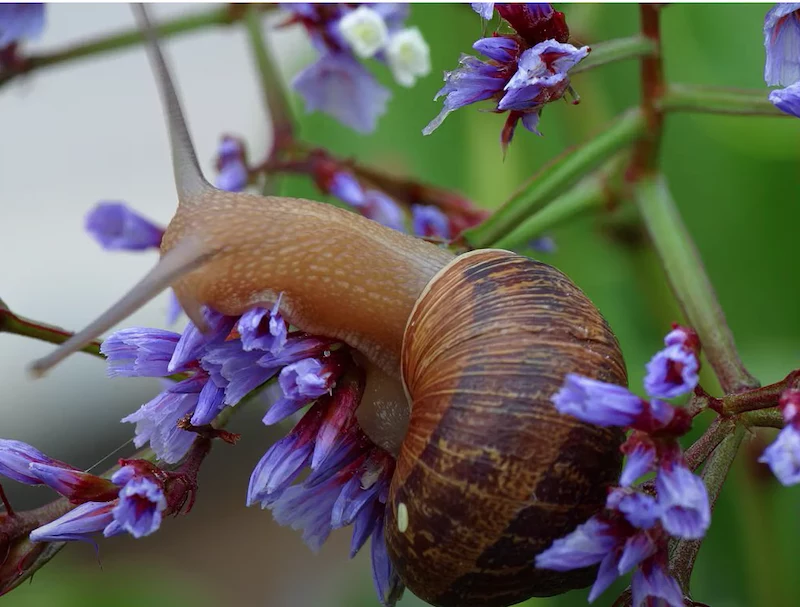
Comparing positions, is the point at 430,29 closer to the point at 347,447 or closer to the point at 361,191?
the point at 361,191

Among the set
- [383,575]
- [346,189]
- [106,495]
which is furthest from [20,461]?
[346,189]

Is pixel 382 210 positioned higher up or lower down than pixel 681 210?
higher up

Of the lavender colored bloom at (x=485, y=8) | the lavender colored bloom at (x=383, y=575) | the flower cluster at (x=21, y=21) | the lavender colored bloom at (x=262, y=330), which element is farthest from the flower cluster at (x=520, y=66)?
the flower cluster at (x=21, y=21)

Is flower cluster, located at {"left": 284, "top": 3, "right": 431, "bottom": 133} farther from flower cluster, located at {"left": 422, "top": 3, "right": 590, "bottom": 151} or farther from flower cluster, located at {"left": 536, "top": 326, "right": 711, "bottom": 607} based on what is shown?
flower cluster, located at {"left": 536, "top": 326, "right": 711, "bottom": 607}

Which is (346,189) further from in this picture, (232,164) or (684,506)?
(684,506)

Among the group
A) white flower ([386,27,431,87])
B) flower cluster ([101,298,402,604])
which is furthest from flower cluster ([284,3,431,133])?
flower cluster ([101,298,402,604])
